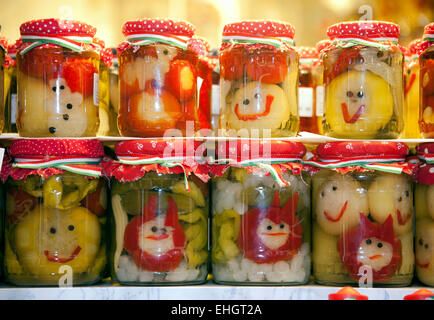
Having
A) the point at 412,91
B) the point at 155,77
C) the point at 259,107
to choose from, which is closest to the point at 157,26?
the point at 155,77

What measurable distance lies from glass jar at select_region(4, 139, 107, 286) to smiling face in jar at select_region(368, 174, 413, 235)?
0.74 meters

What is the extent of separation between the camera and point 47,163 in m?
1.37

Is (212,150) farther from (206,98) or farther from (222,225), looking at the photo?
(222,225)

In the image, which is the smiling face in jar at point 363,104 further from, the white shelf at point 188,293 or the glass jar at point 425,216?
the white shelf at point 188,293

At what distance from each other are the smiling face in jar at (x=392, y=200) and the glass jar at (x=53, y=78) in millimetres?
808

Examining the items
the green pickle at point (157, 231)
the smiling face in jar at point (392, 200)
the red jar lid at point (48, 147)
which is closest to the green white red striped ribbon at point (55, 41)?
the red jar lid at point (48, 147)

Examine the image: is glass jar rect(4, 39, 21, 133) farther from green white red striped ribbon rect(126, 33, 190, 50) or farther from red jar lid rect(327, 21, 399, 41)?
red jar lid rect(327, 21, 399, 41)

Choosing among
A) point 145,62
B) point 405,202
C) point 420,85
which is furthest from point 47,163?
point 420,85

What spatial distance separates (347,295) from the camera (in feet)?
4.36

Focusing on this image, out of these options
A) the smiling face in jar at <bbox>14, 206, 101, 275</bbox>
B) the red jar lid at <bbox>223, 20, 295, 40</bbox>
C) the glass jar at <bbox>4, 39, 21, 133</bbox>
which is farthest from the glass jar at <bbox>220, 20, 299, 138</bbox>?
the glass jar at <bbox>4, 39, 21, 133</bbox>

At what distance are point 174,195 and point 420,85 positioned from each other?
776 mm

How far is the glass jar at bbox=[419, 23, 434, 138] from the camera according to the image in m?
1.45

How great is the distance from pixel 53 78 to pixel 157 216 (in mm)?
475

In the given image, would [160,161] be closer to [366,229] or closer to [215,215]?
[215,215]
